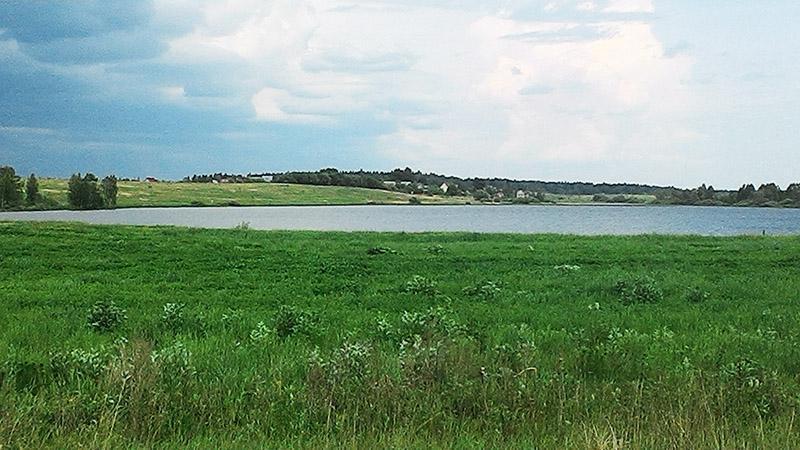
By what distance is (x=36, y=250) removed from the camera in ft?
86.7

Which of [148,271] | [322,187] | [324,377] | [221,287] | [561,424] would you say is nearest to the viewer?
[561,424]

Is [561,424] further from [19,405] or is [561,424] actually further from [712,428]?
[19,405]

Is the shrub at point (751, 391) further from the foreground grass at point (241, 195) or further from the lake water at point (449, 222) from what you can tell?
the foreground grass at point (241, 195)

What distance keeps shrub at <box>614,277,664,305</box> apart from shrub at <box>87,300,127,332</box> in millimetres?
10692

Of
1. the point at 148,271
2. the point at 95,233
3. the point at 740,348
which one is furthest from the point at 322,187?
the point at 740,348

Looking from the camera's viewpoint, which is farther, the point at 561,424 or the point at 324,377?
the point at 324,377

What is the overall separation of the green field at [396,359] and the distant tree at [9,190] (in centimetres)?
9689

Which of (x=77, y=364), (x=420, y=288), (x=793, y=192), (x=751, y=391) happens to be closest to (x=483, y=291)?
(x=420, y=288)

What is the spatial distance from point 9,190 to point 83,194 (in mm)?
10729

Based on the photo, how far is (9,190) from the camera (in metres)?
106

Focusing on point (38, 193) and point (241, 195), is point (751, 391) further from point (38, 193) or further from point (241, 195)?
point (241, 195)

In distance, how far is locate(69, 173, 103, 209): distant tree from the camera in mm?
112375

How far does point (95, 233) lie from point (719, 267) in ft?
96.2

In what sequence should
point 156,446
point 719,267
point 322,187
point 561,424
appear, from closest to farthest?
point 156,446 < point 561,424 < point 719,267 < point 322,187
